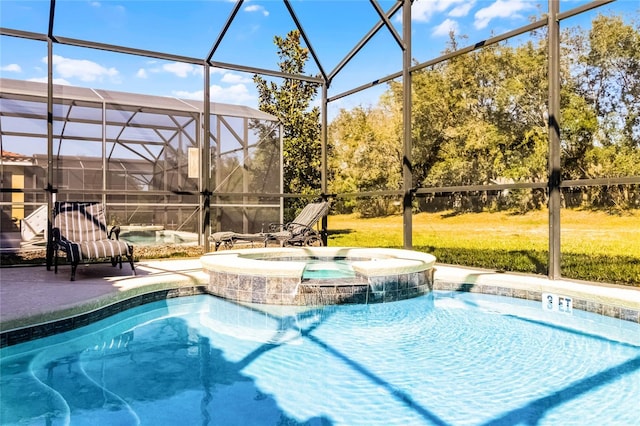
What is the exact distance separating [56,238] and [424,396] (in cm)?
489

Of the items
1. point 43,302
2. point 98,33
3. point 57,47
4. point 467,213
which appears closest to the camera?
point 43,302

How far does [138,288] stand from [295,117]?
9.10 metres

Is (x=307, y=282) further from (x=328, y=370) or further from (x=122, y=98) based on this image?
(x=122, y=98)

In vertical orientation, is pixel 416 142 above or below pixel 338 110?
below

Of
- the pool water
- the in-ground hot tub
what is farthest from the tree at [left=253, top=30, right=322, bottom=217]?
the in-ground hot tub

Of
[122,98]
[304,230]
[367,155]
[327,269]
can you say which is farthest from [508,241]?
[122,98]

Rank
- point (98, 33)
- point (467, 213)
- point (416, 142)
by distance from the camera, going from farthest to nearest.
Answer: point (416, 142)
point (467, 213)
point (98, 33)

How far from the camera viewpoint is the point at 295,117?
13023 mm

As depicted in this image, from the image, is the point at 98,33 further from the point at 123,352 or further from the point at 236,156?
the point at 123,352

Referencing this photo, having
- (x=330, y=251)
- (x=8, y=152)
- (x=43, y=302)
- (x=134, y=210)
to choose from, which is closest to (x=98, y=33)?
(x=8, y=152)

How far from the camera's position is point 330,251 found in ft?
23.0

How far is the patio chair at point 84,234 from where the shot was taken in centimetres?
528

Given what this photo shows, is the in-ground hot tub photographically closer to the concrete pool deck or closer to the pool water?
the concrete pool deck

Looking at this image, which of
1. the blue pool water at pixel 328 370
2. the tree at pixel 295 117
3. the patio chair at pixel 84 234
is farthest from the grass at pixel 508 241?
the blue pool water at pixel 328 370
